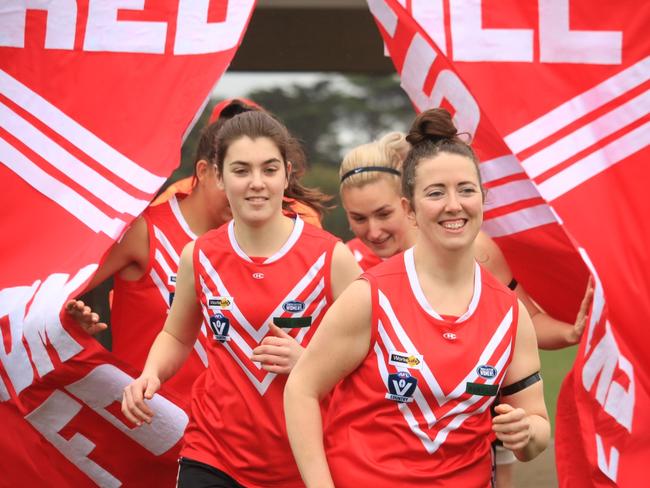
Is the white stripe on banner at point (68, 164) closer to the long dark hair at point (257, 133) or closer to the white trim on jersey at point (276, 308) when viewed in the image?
the long dark hair at point (257, 133)

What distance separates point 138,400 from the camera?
3312 millimetres

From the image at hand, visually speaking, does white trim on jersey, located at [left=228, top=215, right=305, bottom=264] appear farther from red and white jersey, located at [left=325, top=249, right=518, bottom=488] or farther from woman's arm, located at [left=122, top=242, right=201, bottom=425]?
red and white jersey, located at [left=325, top=249, right=518, bottom=488]

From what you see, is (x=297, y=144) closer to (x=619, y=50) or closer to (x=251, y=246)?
(x=251, y=246)

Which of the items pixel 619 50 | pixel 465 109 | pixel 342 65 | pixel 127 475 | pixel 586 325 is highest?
pixel 342 65

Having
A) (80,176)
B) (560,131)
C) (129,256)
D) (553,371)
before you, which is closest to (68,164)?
(80,176)

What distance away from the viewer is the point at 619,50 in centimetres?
375

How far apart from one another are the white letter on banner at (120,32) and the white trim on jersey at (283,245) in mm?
859

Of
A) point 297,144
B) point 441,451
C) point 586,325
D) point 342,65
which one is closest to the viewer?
point 441,451

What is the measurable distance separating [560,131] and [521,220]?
31 centimetres

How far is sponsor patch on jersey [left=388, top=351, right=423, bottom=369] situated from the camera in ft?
9.37

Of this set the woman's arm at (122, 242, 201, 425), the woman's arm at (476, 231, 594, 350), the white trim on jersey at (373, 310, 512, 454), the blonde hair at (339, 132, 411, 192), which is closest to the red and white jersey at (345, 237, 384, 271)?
the blonde hair at (339, 132, 411, 192)

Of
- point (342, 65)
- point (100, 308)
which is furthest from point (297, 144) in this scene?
point (100, 308)

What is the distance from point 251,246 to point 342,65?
2712 millimetres

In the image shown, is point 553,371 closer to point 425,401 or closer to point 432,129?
point 432,129
